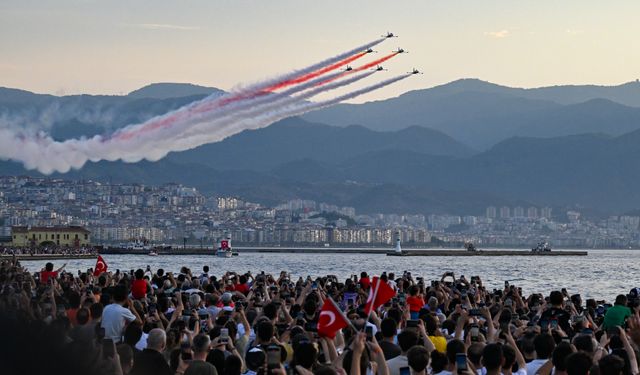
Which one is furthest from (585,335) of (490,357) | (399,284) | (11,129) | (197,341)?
(11,129)

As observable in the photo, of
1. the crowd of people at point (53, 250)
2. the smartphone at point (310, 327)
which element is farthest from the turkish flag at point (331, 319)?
the crowd of people at point (53, 250)

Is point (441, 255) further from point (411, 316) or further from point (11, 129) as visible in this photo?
point (411, 316)

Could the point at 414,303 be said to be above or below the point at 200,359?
above

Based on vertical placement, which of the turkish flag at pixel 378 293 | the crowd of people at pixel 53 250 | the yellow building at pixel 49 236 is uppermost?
the yellow building at pixel 49 236

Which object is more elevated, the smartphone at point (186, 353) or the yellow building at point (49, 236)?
the yellow building at point (49, 236)

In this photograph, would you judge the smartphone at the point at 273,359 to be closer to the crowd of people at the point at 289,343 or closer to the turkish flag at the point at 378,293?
the crowd of people at the point at 289,343

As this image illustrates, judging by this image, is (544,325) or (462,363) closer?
(462,363)

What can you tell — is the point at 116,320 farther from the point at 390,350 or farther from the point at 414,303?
the point at 414,303

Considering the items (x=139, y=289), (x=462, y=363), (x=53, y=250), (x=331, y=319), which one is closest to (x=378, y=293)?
(x=331, y=319)
